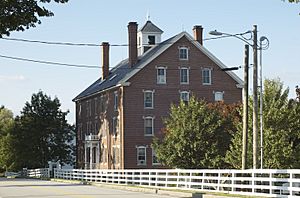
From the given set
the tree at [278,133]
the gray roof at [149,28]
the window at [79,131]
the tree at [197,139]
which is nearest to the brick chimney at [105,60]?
the gray roof at [149,28]

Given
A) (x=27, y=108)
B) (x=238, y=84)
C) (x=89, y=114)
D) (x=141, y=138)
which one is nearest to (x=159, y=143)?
(x=141, y=138)

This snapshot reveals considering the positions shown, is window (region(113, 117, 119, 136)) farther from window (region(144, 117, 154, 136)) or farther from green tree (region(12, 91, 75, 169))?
green tree (region(12, 91, 75, 169))

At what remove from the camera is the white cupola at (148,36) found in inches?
2884

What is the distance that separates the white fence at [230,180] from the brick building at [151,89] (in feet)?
38.8

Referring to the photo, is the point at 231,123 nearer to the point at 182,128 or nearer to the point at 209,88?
the point at 182,128

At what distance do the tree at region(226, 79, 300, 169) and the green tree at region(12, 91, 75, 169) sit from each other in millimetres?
40492

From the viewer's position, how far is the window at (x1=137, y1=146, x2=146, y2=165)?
65.2 metres

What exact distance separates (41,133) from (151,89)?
62.6 ft

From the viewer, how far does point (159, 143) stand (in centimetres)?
4953

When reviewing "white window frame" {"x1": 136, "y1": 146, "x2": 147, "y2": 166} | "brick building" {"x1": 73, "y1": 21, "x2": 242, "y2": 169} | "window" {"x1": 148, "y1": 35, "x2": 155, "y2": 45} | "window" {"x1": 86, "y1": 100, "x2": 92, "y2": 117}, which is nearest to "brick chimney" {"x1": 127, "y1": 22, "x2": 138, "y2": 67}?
"brick building" {"x1": 73, "y1": 21, "x2": 242, "y2": 169}

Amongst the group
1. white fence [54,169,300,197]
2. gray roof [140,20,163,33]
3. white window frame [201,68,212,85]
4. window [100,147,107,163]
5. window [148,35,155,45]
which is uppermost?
gray roof [140,20,163,33]

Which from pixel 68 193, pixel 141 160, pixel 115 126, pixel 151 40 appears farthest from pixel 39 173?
pixel 68 193

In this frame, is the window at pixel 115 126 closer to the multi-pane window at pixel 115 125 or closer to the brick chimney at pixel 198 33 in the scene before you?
the multi-pane window at pixel 115 125

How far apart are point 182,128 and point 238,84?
23.3 metres
